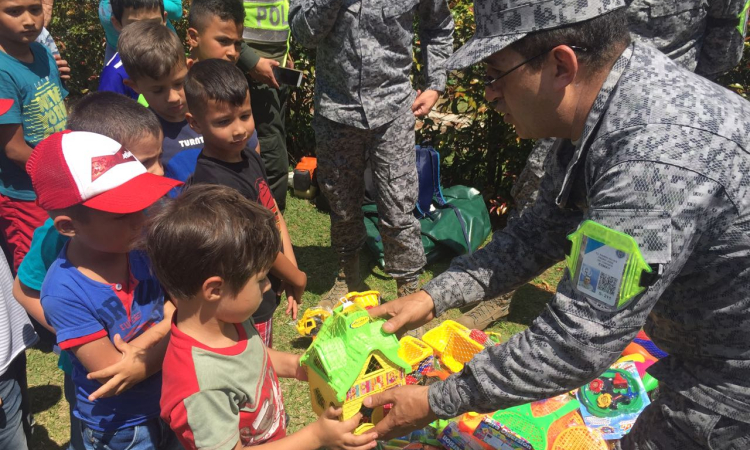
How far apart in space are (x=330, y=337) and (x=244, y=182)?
0.91 metres

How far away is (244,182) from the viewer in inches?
105

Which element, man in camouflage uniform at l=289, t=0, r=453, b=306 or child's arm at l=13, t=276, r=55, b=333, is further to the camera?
man in camouflage uniform at l=289, t=0, r=453, b=306

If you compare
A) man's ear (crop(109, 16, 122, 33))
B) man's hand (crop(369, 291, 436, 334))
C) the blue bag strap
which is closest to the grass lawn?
the blue bag strap

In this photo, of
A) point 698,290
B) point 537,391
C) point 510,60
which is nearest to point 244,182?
point 510,60

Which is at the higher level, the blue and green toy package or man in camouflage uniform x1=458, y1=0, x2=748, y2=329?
man in camouflage uniform x1=458, y1=0, x2=748, y2=329

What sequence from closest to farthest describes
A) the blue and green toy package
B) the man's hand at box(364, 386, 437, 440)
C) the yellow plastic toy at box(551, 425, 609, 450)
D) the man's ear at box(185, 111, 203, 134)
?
1. the man's hand at box(364, 386, 437, 440)
2. the yellow plastic toy at box(551, 425, 609, 450)
3. the man's ear at box(185, 111, 203, 134)
4. the blue and green toy package

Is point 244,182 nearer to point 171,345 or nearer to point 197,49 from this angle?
point 171,345

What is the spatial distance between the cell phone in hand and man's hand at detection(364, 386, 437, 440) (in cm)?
280

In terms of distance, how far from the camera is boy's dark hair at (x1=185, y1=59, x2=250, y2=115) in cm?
270

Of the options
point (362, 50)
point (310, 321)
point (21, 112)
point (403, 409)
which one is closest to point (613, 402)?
point (403, 409)

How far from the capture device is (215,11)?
148 inches

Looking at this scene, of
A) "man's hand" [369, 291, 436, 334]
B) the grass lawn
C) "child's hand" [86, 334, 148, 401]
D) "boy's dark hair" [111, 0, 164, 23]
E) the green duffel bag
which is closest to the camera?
"child's hand" [86, 334, 148, 401]

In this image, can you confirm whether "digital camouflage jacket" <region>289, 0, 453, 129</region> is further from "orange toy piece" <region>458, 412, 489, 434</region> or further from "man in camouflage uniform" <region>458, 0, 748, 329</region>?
"orange toy piece" <region>458, 412, 489, 434</region>

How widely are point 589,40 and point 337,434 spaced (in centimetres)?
143
